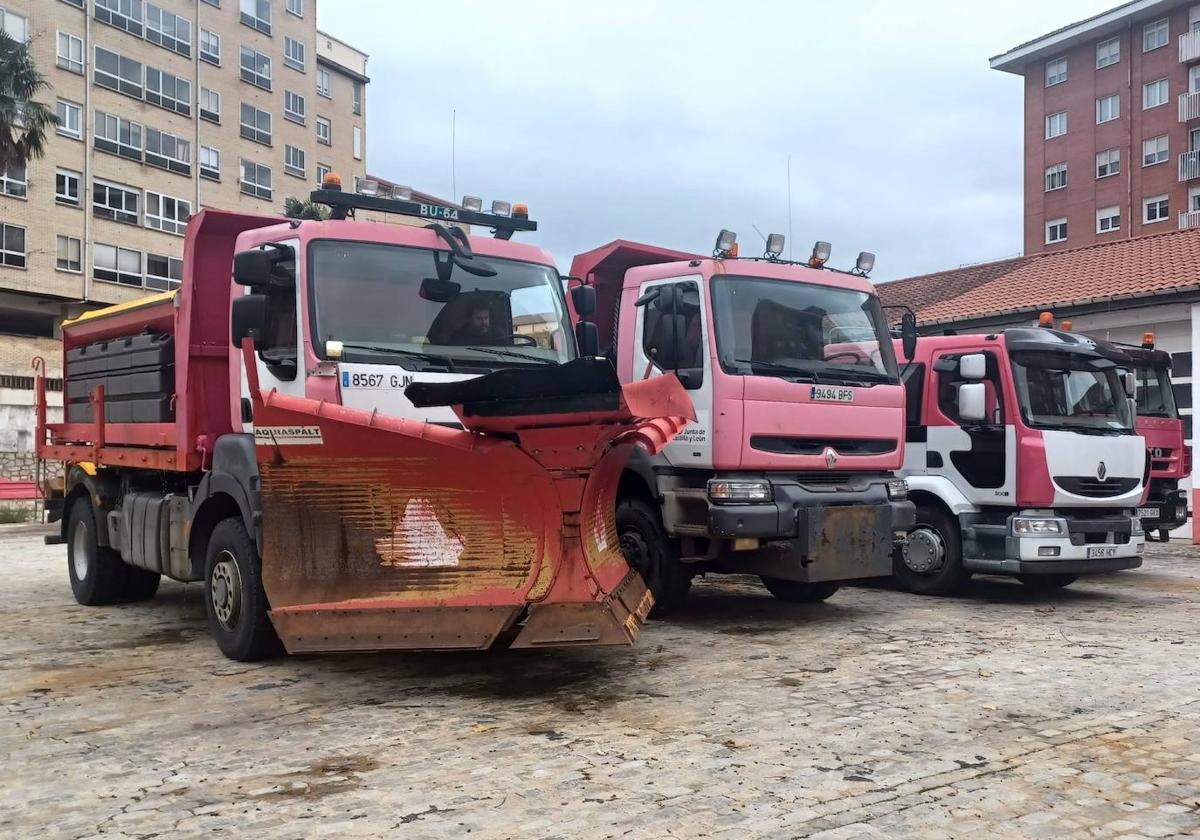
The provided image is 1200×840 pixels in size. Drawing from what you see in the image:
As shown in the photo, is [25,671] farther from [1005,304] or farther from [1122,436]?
[1005,304]

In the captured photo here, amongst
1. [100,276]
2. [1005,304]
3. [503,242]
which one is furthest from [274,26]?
[503,242]

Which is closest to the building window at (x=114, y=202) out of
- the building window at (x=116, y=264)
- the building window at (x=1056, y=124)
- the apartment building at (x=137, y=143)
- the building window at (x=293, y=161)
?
the apartment building at (x=137, y=143)

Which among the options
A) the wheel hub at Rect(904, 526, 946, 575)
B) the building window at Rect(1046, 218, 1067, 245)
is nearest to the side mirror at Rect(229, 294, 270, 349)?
the wheel hub at Rect(904, 526, 946, 575)

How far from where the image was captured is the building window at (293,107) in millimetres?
49156

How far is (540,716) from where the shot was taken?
18.3 feet

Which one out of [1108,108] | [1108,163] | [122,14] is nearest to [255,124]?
[122,14]

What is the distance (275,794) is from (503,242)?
4.24 metres

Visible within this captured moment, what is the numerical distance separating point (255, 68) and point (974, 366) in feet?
145

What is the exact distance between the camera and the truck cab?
382 inches

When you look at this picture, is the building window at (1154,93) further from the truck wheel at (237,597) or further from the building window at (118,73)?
the truck wheel at (237,597)

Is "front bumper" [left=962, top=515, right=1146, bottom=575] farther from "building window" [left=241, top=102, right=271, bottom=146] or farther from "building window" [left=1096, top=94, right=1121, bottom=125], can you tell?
"building window" [left=241, top=102, right=271, bottom=146]

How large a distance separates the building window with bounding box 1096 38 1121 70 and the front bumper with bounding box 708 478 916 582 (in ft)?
143

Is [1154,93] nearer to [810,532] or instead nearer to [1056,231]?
[1056,231]

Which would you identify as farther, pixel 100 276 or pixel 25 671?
pixel 100 276
